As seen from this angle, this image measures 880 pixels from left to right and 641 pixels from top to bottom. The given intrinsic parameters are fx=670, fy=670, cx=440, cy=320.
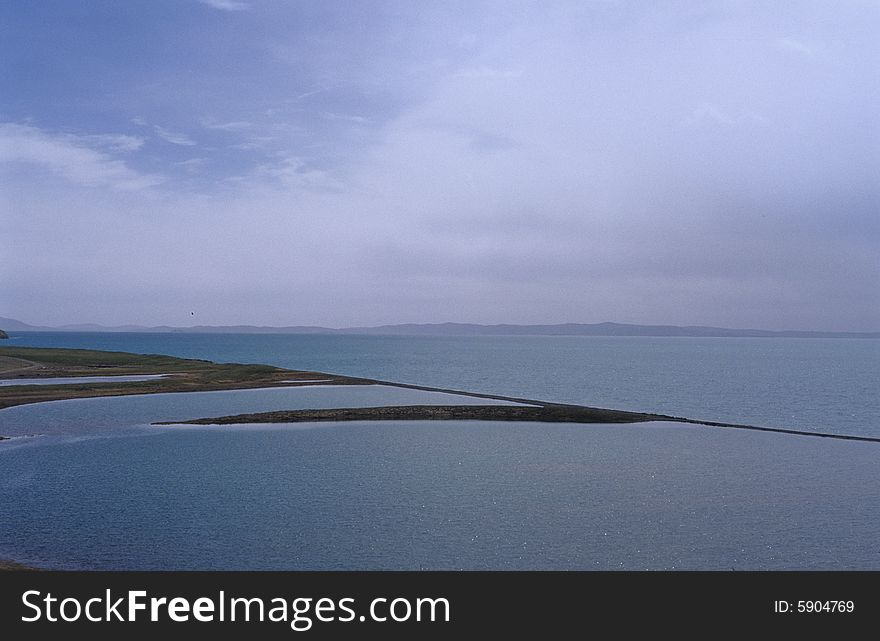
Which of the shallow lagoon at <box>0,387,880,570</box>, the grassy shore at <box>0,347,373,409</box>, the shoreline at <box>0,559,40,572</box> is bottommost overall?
the shallow lagoon at <box>0,387,880,570</box>

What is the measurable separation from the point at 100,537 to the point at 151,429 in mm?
32511

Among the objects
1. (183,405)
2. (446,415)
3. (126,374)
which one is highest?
(126,374)

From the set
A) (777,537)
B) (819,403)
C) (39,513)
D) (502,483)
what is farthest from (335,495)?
(819,403)

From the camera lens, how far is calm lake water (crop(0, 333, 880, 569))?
26.9 m

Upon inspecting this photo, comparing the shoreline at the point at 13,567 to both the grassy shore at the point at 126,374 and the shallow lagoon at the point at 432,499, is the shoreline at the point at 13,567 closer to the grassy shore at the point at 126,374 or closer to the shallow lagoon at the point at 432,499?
the shallow lagoon at the point at 432,499

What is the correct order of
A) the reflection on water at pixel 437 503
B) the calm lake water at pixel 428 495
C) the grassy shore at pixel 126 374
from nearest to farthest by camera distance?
the reflection on water at pixel 437 503 < the calm lake water at pixel 428 495 < the grassy shore at pixel 126 374

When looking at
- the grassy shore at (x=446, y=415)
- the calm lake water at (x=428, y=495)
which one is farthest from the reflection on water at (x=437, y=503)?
the grassy shore at (x=446, y=415)

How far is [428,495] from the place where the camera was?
121ft

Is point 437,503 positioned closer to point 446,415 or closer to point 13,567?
point 13,567

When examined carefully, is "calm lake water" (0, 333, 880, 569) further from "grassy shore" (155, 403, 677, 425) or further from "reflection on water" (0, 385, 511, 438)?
"grassy shore" (155, 403, 677, 425)

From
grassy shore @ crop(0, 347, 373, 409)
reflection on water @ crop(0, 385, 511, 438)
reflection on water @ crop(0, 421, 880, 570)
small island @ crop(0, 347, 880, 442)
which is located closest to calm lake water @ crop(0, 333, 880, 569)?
reflection on water @ crop(0, 421, 880, 570)

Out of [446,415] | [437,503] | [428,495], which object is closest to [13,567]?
[437,503]

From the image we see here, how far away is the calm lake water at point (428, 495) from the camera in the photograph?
26.9m

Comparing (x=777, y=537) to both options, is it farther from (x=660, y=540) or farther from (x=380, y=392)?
(x=380, y=392)
